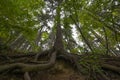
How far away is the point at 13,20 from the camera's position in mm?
5852

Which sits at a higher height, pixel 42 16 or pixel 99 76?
pixel 42 16

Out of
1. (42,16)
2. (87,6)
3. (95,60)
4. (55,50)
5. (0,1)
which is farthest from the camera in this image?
(42,16)

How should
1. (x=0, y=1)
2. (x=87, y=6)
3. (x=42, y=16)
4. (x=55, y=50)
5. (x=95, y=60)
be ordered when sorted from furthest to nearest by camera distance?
(x=42, y=16) → (x=87, y=6) → (x=55, y=50) → (x=95, y=60) → (x=0, y=1)

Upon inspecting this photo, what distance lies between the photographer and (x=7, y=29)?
5.81 m

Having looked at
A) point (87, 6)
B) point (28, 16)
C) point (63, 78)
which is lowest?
point (63, 78)

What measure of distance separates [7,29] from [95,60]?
2.56m

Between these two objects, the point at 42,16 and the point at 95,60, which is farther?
the point at 42,16

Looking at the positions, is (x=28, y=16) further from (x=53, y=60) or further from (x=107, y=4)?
(x=107, y=4)

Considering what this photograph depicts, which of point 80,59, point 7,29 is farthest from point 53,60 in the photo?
point 7,29

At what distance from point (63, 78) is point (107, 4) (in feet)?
7.68

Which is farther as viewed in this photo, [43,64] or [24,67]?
[43,64]

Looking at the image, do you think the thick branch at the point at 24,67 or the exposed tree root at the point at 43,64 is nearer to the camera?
the thick branch at the point at 24,67

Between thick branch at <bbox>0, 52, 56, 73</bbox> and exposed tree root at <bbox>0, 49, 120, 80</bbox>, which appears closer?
thick branch at <bbox>0, 52, 56, 73</bbox>

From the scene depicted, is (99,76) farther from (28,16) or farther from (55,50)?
(28,16)
